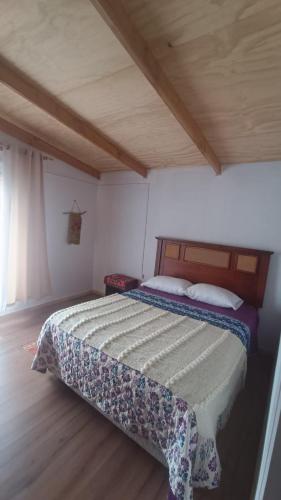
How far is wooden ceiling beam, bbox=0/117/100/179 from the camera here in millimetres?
2877

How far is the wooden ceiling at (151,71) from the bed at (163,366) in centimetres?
150

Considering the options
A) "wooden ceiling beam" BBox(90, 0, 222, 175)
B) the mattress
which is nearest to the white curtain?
the mattress

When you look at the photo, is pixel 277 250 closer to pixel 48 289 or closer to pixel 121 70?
pixel 121 70

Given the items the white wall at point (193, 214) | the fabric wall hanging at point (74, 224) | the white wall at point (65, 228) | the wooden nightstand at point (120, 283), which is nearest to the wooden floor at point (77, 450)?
the white wall at point (193, 214)

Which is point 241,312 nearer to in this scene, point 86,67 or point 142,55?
point 142,55

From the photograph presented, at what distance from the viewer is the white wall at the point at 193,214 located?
271 centimetres

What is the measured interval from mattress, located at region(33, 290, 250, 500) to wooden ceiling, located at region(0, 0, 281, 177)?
1790mm

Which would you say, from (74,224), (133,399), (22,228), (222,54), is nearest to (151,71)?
(222,54)

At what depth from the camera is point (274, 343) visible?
2.75 m

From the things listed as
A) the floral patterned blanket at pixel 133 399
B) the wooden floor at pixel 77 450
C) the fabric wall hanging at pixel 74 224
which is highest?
the fabric wall hanging at pixel 74 224

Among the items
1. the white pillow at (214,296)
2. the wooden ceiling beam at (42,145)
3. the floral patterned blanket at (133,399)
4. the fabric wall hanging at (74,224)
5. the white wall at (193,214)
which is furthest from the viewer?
the fabric wall hanging at (74,224)

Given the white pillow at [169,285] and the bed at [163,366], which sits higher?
the white pillow at [169,285]

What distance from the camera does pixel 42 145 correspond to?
10.7ft

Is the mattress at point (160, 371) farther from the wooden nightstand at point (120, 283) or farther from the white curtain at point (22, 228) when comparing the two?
the white curtain at point (22, 228)
